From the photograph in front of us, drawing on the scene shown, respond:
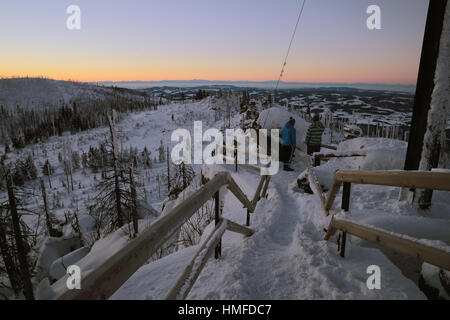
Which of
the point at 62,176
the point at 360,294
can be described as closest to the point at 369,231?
the point at 360,294

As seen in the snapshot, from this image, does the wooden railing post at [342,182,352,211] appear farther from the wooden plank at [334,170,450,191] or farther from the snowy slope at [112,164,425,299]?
the snowy slope at [112,164,425,299]

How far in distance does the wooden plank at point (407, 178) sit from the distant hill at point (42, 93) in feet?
394

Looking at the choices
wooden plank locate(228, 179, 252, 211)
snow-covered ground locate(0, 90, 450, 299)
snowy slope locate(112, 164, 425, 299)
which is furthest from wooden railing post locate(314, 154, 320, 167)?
wooden plank locate(228, 179, 252, 211)

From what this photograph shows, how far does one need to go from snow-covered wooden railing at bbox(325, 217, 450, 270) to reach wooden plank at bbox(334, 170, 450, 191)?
488 millimetres

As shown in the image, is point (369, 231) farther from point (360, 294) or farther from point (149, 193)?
point (149, 193)

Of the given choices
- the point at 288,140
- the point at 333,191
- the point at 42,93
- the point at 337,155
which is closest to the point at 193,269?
the point at 333,191

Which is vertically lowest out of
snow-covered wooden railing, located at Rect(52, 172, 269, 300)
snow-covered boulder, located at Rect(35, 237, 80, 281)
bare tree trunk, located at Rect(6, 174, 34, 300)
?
snow-covered boulder, located at Rect(35, 237, 80, 281)

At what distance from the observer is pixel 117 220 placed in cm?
1241

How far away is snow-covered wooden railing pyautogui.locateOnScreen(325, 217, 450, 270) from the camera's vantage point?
185 cm

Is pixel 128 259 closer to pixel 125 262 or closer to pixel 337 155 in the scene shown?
pixel 125 262

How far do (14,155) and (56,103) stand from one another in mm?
75268

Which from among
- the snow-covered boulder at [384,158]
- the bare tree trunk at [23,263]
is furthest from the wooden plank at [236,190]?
the bare tree trunk at [23,263]

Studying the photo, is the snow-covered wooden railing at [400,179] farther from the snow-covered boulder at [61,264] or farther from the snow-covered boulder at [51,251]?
the snow-covered boulder at [51,251]

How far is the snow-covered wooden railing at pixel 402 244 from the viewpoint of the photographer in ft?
→ 6.06
